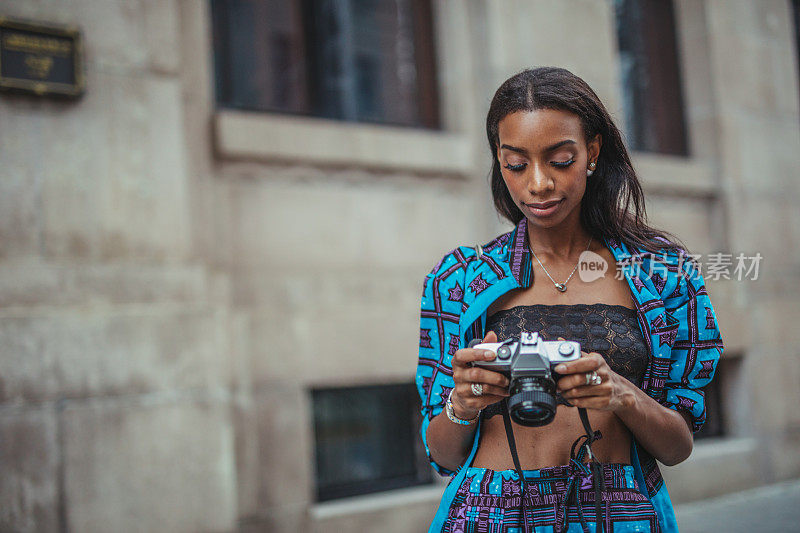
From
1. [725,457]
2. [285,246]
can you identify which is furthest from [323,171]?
[725,457]

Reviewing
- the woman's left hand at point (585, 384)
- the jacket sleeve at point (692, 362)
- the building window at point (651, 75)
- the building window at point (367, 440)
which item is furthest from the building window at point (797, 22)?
the woman's left hand at point (585, 384)

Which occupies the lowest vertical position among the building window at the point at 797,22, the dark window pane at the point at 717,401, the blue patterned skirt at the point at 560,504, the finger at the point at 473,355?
the dark window pane at the point at 717,401

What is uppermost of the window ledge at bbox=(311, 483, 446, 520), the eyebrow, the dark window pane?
the eyebrow

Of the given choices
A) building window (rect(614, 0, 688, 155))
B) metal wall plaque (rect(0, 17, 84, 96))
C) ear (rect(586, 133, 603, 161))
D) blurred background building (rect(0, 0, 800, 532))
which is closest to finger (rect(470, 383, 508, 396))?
ear (rect(586, 133, 603, 161))

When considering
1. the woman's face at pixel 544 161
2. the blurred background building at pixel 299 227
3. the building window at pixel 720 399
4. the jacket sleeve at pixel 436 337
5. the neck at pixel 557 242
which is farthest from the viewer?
the building window at pixel 720 399

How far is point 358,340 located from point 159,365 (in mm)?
1702

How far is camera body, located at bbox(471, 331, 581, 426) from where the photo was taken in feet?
6.43

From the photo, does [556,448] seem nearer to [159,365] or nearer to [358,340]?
[159,365]

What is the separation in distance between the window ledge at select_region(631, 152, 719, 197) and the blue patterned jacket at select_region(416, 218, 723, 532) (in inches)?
218

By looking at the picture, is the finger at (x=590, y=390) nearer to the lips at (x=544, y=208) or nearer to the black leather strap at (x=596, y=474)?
the black leather strap at (x=596, y=474)

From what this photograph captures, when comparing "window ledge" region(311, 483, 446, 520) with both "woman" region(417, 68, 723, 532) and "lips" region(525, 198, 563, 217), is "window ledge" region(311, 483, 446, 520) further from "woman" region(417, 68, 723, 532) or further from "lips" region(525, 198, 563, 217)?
"lips" region(525, 198, 563, 217)

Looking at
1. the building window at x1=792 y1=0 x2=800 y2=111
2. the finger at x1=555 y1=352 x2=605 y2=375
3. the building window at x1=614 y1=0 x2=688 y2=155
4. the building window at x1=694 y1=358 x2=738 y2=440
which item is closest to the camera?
the finger at x1=555 y1=352 x2=605 y2=375

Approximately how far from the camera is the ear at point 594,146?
248cm

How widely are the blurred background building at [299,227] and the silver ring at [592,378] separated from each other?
3431mm
